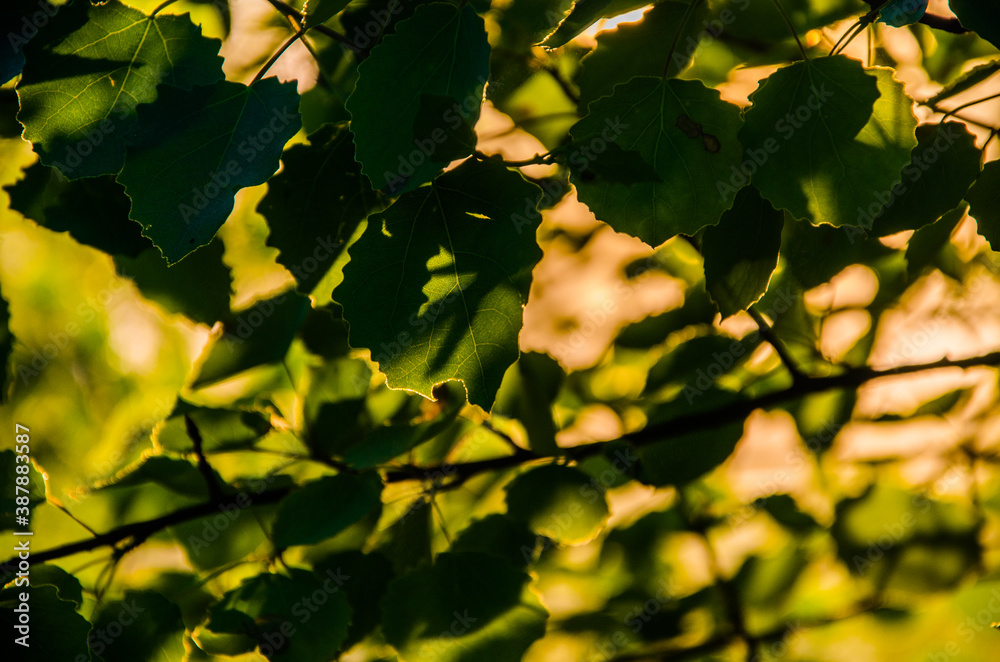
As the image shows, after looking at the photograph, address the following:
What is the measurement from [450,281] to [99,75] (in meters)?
0.44

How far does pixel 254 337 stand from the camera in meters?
0.97

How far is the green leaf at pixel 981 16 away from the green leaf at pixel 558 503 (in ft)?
2.37

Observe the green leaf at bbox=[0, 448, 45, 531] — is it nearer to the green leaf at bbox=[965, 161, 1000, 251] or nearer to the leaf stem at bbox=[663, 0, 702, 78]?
the leaf stem at bbox=[663, 0, 702, 78]

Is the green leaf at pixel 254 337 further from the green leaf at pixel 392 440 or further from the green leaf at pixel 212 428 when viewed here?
the green leaf at pixel 392 440

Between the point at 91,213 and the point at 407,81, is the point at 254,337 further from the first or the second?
the point at 407,81

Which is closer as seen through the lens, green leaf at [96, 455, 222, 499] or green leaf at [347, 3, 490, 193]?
green leaf at [347, 3, 490, 193]

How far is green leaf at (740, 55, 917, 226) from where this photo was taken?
2.16 feet

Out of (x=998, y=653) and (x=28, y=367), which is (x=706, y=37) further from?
(x=28, y=367)

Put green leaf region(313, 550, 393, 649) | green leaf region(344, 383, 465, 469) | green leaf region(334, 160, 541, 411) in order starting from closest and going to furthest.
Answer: green leaf region(334, 160, 541, 411), green leaf region(344, 383, 465, 469), green leaf region(313, 550, 393, 649)

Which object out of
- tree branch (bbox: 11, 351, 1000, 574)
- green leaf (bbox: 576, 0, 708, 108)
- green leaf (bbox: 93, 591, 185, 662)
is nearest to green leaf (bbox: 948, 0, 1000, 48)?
green leaf (bbox: 576, 0, 708, 108)

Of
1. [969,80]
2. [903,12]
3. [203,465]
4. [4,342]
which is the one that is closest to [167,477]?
[203,465]

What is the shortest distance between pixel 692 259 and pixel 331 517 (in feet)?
2.40

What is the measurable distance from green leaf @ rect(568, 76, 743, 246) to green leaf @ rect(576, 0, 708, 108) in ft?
0.35

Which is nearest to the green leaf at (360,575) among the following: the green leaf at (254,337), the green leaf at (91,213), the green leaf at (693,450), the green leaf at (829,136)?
the green leaf at (254,337)
